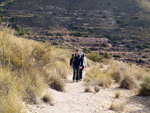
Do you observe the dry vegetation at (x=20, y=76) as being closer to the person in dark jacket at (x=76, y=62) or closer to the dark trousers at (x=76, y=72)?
the person in dark jacket at (x=76, y=62)

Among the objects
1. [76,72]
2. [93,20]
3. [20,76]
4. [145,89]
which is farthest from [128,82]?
[93,20]

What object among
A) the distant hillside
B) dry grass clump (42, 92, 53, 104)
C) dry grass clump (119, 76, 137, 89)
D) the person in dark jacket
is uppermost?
the distant hillside

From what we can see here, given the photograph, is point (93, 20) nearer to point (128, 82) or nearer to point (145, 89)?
point (128, 82)

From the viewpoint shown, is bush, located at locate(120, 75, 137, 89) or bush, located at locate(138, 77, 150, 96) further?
bush, located at locate(120, 75, 137, 89)

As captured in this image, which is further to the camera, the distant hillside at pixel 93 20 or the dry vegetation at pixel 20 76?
the distant hillside at pixel 93 20

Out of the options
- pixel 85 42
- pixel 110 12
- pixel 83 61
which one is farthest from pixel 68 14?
pixel 83 61

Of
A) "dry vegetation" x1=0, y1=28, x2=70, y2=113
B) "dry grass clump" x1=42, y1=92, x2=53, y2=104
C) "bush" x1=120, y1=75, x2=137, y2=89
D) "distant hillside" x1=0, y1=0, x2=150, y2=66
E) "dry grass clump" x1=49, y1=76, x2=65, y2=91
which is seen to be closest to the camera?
"dry vegetation" x1=0, y1=28, x2=70, y2=113

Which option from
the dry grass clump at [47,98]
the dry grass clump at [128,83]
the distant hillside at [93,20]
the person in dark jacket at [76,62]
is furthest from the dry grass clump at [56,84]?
the distant hillside at [93,20]

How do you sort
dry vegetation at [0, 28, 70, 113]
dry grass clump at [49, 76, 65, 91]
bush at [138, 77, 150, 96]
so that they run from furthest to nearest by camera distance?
1. dry grass clump at [49, 76, 65, 91]
2. bush at [138, 77, 150, 96]
3. dry vegetation at [0, 28, 70, 113]

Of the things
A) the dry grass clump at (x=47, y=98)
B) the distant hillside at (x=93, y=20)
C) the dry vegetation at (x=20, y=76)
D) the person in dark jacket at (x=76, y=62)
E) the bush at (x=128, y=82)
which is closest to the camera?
the dry vegetation at (x=20, y=76)

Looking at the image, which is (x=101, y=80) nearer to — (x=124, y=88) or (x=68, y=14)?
(x=124, y=88)

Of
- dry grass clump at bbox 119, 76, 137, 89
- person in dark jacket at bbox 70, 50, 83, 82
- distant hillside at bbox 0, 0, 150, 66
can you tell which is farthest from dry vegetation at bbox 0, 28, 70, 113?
distant hillside at bbox 0, 0, 150, 66

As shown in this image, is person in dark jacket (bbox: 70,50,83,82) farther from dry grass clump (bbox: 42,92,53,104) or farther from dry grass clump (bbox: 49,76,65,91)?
dry grass clump (bbox: 42,92,53,104)

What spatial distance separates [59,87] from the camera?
666 centimetres
